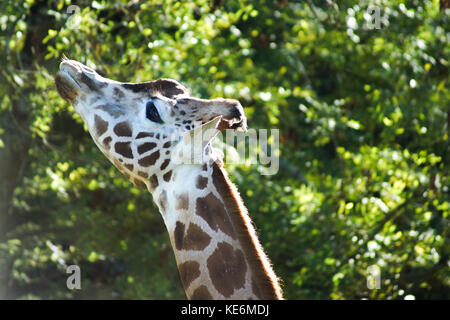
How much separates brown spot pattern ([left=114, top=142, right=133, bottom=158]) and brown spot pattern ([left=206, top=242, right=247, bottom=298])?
682mm

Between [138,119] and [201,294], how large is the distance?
977mm

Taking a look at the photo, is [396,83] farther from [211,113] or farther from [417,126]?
[211,113]

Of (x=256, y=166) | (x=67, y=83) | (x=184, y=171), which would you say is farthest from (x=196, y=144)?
(x=256, y=166)

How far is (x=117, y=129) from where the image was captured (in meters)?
3.37

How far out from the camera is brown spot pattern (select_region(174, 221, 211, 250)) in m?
3.17

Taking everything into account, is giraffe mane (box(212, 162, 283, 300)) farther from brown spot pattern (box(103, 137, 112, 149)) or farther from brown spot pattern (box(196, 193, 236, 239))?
brown spot pattern (box(103, 137, 112, 149))

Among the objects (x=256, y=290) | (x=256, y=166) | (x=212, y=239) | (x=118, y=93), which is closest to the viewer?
(x=256, y=290)

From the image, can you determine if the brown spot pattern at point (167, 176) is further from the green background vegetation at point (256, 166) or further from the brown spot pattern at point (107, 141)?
the green background vegetation at point (256, 166)

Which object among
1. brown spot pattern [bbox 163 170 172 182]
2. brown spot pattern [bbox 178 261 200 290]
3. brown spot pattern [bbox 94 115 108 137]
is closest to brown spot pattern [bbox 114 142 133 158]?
brown spot pattern [bbox 94 115 108 137]

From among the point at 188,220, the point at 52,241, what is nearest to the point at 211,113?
the point at 188,220

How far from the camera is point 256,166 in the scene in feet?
24.6

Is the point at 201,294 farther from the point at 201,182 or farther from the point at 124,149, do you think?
the point at 124,149

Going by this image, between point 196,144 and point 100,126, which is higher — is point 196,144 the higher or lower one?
the lower one

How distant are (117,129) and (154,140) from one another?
0.20 m
